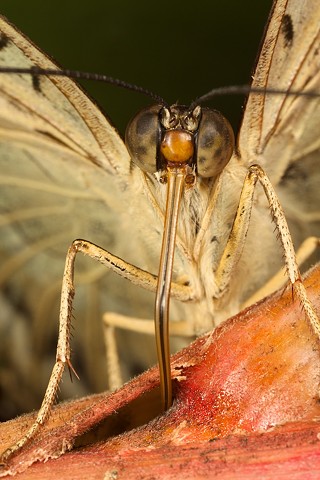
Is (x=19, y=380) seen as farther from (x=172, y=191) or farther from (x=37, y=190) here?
(x=172, y=191)

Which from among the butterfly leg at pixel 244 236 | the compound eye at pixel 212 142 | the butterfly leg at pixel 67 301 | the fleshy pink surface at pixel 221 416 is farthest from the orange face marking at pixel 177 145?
the fleshy pink surface at pixel 221 416

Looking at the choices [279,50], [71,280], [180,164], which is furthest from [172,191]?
[279,50]

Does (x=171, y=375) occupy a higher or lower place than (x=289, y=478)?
higher

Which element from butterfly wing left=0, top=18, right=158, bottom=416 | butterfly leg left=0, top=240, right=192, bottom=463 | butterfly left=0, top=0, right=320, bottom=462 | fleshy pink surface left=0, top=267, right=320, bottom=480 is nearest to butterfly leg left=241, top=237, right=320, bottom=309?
butterfly left=0, top=0, right=320, bottom=462

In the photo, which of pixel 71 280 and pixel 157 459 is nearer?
pixel 157 459

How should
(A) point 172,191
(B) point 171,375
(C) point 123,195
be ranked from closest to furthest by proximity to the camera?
1. (B) point 171,375
2. (A) point 172,191
3. (C) point 123,195

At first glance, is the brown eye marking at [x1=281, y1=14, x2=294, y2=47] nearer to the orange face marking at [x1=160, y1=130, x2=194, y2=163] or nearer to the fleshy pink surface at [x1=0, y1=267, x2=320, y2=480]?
the orange face marking at [x1=160, y1=130, x2=194, y2=163]

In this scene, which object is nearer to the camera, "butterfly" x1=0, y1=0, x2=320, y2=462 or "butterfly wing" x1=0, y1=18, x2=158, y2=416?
"butterfly" x1=0, y1=0, x2=320, y2=462
